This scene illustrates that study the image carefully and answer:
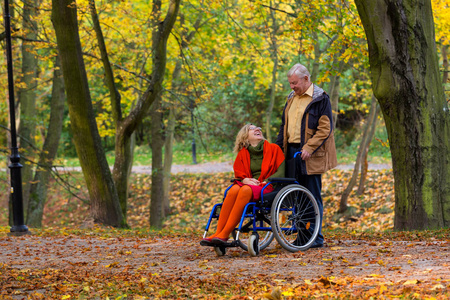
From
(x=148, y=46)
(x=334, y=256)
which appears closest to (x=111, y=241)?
(x=334, y=256)

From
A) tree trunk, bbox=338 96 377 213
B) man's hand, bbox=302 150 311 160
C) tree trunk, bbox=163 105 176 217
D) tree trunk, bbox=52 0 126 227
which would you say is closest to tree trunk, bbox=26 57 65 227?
tree trunk, bbox=163 105 176 217

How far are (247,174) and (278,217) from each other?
2.13 feet

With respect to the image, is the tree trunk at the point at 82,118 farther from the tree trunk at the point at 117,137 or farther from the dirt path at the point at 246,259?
the dirt path at the point at 246,259

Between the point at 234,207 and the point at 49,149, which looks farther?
the point at 49,149

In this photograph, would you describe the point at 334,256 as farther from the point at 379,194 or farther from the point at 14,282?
the point at 379,194

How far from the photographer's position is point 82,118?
9.50 m

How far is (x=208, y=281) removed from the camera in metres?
4.21

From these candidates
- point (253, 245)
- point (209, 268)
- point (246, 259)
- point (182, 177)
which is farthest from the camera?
point (182, 177)

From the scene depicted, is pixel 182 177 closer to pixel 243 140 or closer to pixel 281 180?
pixel 243 140

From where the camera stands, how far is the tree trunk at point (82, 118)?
367 inches

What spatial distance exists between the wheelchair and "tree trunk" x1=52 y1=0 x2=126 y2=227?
449cm

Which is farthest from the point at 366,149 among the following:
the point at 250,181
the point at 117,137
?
the point at 250,181

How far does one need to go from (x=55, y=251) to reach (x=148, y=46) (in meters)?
8.88

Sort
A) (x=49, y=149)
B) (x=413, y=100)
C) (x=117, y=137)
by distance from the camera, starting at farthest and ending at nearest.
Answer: (x=49, y=149) → (x=117, y=137) → (x=413, y=100)
